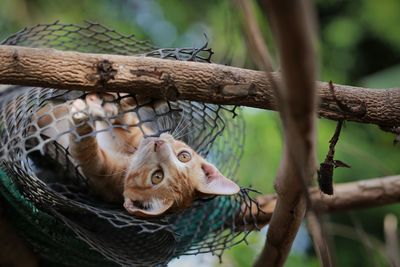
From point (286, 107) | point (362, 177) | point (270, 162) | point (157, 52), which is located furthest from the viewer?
point (362, 177)

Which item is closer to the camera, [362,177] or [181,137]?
[181,137]

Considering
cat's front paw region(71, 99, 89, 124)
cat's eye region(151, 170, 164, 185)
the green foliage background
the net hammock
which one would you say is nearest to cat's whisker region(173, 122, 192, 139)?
the net hammock

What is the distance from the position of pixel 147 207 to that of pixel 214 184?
0.19m

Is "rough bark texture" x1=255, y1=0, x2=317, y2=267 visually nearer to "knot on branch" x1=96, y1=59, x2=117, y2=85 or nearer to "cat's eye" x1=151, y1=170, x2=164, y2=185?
"knot on branch" x1=96, y1=59, x2=117, y2=85

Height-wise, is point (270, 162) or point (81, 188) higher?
point (270, 162)

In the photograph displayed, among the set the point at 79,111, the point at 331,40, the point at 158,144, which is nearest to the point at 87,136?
the point at 79,111

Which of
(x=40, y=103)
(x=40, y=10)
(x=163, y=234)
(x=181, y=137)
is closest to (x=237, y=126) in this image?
(x=181, y=137)

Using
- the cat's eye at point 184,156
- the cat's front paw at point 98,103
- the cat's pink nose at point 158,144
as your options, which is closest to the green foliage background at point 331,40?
the cat's eye at point 184,156

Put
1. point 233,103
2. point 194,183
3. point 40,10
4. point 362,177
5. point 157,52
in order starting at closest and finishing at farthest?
1. point 233,103
2. point 157,52
3. point 194,183
4. point 362,177
5. point 40,10

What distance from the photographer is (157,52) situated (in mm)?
1555

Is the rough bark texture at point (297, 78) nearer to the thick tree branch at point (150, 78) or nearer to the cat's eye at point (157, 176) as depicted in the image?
the thick tree branch at point (150, 78)

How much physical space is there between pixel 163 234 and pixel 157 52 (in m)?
0.50

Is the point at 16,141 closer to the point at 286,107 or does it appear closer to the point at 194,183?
the point at 194,183

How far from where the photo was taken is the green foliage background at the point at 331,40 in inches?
123
